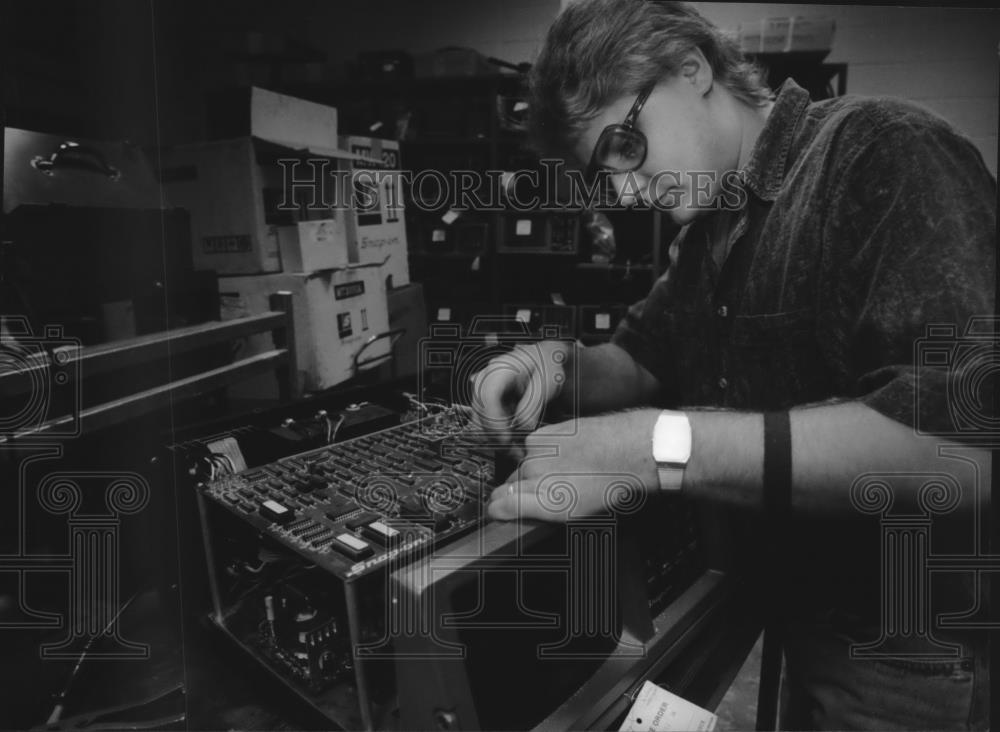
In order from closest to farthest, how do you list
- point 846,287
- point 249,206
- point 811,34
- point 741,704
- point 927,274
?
point 927,274, point 846,287, point 741,704, point 249,206, point 811,34

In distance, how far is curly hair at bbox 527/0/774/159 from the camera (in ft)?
2.93

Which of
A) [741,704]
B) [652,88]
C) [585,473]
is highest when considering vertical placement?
[652,88]

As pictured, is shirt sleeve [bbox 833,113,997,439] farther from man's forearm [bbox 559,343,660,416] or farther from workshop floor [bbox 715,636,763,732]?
workshop floor [bbox 715,636,763,732]

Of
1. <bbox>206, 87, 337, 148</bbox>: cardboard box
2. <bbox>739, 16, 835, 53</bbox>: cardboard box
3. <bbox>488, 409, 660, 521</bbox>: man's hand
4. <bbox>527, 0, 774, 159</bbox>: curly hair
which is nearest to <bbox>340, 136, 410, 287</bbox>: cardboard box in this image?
<bbox>206, 87, 337, 148</bbox>: cardboard box

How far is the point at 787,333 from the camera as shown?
0.86 m

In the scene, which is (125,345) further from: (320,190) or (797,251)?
(797,251)

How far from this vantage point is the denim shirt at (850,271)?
653mm

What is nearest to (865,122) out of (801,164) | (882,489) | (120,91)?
(801,164)

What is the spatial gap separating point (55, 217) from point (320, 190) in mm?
808

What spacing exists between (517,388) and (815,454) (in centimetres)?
44

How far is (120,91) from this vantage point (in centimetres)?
171

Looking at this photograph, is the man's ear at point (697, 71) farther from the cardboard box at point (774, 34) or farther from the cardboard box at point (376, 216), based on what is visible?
the cardboard box at point (774, 34)

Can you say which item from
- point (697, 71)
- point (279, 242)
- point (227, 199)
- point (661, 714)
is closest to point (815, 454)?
point (661, 714)

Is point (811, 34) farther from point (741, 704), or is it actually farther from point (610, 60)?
point (741, 704)
